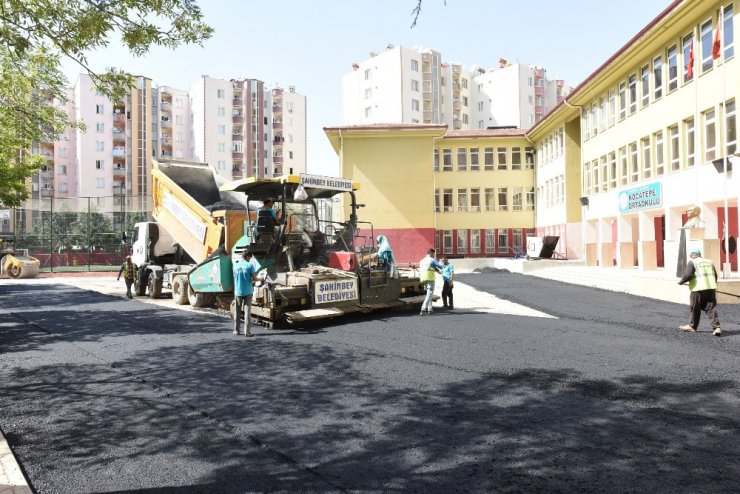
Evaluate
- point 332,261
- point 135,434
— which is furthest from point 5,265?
point 135,434

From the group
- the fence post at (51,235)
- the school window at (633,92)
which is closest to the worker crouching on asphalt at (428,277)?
the school window at (633,92)

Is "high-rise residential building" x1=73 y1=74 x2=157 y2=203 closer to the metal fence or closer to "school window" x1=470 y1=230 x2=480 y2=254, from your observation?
the metal fence

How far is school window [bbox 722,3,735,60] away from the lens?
17.7 meters

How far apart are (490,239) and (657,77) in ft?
70.3

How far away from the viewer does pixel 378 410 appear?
544 centimetres

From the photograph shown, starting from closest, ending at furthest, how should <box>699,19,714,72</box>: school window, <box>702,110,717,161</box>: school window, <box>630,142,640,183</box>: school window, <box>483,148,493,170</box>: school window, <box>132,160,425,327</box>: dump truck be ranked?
<box>132,160,425,327</box>: dump truck
<box>702,110,717,161</box>: school window
<box>699,19,714,72</box>: school window
<box>630,142,640,183</box>: school window
<box>483,148,493,170</box>: school window

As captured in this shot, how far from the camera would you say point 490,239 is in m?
42.9

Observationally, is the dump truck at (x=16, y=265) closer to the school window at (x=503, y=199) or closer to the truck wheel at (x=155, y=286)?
the truck wheel at (x=155, y=286)

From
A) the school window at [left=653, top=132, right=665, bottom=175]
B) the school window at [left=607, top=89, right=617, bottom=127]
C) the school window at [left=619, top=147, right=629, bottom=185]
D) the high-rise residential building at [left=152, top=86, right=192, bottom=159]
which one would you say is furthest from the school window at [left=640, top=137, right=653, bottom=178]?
the high-rise residential building at [left=152, top=86, right=192, bottom=159]

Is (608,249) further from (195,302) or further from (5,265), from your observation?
(5,265)

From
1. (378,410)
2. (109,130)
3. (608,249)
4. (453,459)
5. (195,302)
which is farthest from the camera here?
(109,130)

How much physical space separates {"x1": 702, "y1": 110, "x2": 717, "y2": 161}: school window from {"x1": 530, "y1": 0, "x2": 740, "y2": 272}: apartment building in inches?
1.3

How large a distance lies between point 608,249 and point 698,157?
8.66 metres

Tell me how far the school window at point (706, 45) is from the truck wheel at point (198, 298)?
17.6 meters
